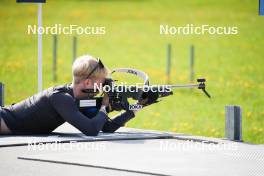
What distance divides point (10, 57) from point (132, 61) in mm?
3865

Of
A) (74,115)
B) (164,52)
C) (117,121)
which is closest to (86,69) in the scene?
(74,115)

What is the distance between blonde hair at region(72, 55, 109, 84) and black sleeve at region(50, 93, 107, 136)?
25cm

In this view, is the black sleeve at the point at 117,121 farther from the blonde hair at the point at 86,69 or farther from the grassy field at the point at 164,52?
the grassy field at the point at 164,52

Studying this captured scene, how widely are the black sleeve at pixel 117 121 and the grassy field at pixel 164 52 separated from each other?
5532 mm

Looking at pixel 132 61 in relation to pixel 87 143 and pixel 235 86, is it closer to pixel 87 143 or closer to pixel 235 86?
pixel 235 86

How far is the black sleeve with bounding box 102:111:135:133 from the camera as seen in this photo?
33.0 feet

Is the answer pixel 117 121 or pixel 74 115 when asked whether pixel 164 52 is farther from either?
pixel 74 115

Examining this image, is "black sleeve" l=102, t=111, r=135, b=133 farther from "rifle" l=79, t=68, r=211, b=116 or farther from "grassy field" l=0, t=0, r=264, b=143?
"grassy field" l=0, t=0, r=264, b=143

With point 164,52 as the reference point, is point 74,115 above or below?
below

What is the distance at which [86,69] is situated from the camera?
968 cm

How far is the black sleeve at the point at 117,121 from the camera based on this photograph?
10.0 m

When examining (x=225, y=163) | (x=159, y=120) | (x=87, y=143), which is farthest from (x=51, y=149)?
(x=159, y=120)

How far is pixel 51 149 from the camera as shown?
911cm

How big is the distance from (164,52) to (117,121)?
23.6 meters
